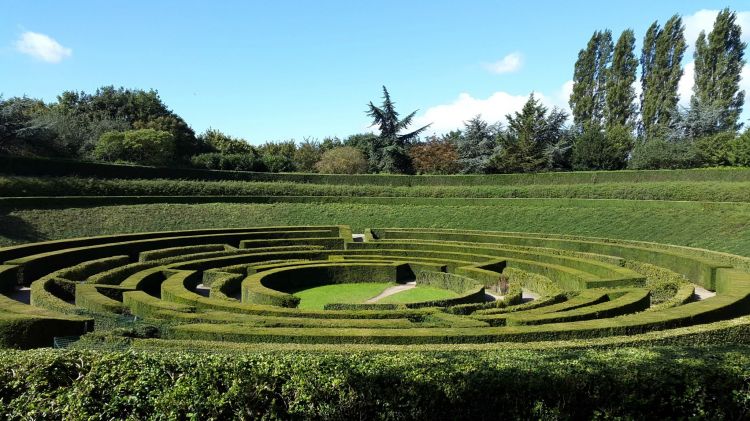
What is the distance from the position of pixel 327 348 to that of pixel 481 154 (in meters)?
52.2

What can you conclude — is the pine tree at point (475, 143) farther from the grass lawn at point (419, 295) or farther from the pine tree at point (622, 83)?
the grass lawn at point (419, 295)

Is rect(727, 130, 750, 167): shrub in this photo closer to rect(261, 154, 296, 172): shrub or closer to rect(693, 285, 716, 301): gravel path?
rect(693, 285, 716, 301): gravel path

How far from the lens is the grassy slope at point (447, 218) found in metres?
29.3

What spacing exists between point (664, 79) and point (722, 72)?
6.08m

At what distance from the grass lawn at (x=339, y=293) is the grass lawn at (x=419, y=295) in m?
0.96

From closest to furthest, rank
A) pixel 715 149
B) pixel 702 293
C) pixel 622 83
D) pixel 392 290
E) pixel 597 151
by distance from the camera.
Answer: pixel 702 293, pixel 392 290, pixel 715 149, pixel 597 151, pixel 622 83

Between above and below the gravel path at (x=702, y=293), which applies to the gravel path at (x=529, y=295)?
below

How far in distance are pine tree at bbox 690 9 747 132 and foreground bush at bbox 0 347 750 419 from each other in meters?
57.3

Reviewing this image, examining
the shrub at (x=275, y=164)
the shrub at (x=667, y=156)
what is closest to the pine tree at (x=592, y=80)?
the shrub at (x=667, y=156)

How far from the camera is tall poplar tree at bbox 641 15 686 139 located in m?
59.3

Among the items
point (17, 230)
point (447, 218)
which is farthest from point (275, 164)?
point (17, 230)

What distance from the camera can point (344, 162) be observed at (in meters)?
62.7

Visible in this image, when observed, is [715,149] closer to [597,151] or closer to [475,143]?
[597,151]

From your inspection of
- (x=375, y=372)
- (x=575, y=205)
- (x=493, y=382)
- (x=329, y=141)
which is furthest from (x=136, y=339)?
(x=329, y=141)
